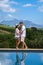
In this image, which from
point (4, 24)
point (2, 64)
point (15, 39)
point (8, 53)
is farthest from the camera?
point (4, 24)

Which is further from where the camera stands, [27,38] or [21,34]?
[27,38]

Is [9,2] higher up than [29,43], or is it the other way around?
[9,2]

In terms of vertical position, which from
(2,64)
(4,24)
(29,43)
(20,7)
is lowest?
(2,64)

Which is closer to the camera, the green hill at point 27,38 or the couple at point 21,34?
the couple at point 21,34

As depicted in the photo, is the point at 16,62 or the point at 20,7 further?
the point at 20,7

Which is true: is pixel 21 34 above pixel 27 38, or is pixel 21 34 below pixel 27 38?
above

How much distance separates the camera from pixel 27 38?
14.3 meters

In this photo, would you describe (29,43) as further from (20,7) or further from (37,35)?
(20,7)

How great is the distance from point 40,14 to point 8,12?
182 cm

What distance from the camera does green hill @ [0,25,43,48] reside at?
14039 mm

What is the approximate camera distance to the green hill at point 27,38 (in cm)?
A: 1404

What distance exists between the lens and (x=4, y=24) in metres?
15.3

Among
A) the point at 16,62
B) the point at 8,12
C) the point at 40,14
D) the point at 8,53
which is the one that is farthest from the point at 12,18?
the point at 16,62

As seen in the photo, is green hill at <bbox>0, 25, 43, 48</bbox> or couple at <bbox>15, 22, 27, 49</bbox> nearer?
couple at <bbox>15, 22, 27, 49</bbox>
